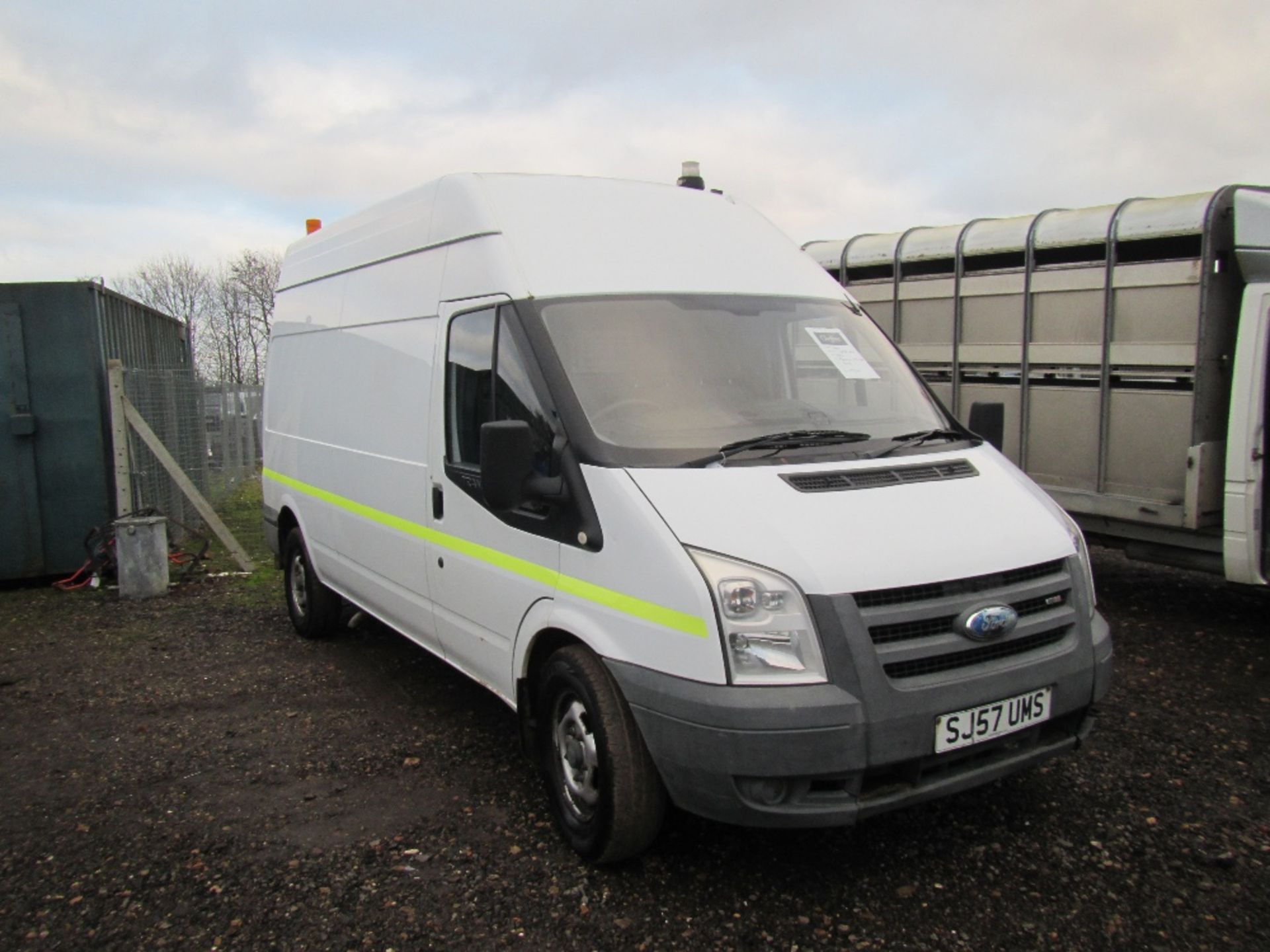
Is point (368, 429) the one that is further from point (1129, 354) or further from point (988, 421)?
point (1129, 354)

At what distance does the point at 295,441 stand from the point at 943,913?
4.85 meters

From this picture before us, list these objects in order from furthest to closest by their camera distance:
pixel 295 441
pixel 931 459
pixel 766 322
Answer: pixel 295 441 < pixel 766 322 < pixel 931 459

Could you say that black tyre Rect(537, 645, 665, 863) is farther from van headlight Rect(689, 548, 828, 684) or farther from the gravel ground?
van headlight Rect(689, 548, 828, 684)

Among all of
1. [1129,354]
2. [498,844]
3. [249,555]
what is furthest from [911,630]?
[249,555]

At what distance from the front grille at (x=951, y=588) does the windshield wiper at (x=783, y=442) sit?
2.32 feet

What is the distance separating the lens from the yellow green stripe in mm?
3029

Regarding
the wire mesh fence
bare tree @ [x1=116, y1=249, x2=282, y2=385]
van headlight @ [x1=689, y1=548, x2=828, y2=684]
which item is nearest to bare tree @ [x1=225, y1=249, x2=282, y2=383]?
bare tree @ [x1=116, y1=249, x2=282, y2=385]

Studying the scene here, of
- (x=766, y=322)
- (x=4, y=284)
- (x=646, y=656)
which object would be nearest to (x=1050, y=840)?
(x=646, y=656)

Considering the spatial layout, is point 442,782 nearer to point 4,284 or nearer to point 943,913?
point 943,913

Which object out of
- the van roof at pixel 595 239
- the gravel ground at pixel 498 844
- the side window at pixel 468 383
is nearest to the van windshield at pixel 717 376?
the van roof at pixel 595 239

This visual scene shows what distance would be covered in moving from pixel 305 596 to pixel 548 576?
11.8ft

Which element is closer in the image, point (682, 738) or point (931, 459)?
point (682, 738)

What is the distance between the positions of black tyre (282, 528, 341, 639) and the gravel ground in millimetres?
896

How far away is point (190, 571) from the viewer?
872 cm
